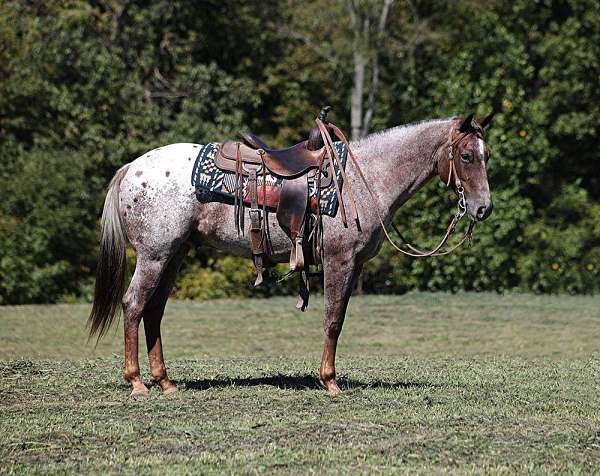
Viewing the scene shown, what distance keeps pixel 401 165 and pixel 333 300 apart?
115 centimetres

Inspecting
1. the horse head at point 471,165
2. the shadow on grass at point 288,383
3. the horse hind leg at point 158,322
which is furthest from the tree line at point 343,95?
the horse head at point 471,165

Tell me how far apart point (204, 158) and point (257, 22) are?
13453 mm

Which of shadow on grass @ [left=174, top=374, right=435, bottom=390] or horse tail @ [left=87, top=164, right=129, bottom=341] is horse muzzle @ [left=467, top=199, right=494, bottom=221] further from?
horse tail @ [left=87, top=164, right=129, bottom=341]

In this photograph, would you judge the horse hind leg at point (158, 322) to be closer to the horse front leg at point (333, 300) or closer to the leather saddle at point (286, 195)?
the leather saddle at point (286, 195)

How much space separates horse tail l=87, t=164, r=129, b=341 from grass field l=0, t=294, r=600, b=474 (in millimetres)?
604

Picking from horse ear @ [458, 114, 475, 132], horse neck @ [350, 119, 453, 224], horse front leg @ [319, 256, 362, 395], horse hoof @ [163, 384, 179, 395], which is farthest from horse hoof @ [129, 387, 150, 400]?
horse ear @ [458, 114, 475, 132]

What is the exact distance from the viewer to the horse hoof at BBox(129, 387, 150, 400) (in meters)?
8.21

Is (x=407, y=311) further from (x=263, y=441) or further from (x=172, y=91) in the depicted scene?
(x=263, y=441)

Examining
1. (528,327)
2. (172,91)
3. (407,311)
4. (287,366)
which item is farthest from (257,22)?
(287,366)

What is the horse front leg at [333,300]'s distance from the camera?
8.39 meters

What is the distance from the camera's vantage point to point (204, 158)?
8594mm

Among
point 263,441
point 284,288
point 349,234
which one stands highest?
point 349,234

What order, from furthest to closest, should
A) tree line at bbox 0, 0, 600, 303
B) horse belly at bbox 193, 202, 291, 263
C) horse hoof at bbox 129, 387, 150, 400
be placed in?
tree line at bbox 0, 0, 600, 303 < horse belly at bbox 193, 202, 291, 263 < horse hoof at bbox 129, 387, 150, 400

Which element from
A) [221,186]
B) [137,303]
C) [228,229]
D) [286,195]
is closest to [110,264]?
[137,303]
